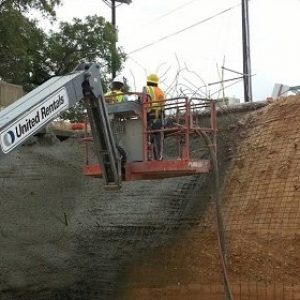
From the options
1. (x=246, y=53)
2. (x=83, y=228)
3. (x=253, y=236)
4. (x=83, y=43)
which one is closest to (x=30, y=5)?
(x=83, y=43)

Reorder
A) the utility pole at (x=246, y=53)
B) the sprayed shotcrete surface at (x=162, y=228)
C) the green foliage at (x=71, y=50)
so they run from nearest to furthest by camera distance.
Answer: the sprayed shotcrete surface at (x=162, y=228) → the utility pole at (x=246, y=53) → the green foliage at (x=71, y=50)

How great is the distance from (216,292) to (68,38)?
2275 cm

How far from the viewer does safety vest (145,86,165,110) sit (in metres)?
9.81

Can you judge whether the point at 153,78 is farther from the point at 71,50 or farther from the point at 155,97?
the point at 71,50

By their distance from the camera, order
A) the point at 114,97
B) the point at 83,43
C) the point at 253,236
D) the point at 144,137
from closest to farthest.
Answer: the point at 144,137, the point at 114,97, the point at 253,236, the point at 83,43

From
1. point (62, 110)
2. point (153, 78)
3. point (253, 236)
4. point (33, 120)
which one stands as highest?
point (153, 78)

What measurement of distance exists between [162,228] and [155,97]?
10.8ft

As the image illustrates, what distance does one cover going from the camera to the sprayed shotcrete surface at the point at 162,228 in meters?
10.1

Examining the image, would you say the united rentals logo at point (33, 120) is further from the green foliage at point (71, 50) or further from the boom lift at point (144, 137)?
A: the green foliage at point (71, 50)

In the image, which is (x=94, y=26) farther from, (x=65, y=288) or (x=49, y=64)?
(x=65, y=288)

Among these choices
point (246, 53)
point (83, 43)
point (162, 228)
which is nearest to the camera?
point (162, 228)

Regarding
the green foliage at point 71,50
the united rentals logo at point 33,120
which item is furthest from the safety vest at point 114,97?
the green foliage at point 71,50

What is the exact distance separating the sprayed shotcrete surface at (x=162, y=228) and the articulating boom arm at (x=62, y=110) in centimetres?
280

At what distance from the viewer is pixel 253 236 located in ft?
33.8
